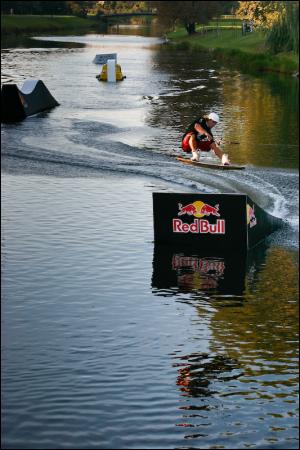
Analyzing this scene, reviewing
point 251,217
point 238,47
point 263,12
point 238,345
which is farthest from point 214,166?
point 238,47

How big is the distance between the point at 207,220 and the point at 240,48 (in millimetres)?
83215

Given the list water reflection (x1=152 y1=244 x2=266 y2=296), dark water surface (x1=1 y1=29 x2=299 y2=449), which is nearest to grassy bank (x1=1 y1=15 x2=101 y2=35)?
dark water surface (x1=1 y1=29 x2=299 y2=449)

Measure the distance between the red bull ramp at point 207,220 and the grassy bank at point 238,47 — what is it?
5318cm

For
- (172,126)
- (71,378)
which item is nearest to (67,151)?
(172,126)

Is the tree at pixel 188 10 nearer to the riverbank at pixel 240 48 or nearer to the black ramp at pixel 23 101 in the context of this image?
the riverbank at pixel 240 48

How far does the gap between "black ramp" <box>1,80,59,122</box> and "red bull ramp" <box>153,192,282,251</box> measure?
25737mm

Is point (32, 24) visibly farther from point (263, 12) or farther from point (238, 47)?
point (263, 12)

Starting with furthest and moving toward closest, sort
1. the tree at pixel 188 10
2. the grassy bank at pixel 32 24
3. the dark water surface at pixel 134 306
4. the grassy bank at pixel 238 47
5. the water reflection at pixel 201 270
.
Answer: the grassy bank at pixel 32 24 < the tree at pixel 188 10 < the grassy bank at pixel 238 47 < the water reflection at pixel 201 270 < the dark water surface at pixel 134 306

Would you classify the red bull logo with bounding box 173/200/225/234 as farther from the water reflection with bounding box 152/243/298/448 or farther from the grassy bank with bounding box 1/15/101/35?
the grassy bank with bounding box 1/15/101/35

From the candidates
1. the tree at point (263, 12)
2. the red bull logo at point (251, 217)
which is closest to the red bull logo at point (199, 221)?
the red bull logo at point (251, 217)

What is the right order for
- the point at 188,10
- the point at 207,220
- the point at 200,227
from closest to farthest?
the point at 207,220 → the point at 200,227 → the point at 188,10

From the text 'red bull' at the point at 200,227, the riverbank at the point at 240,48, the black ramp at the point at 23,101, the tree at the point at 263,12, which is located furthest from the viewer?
the riverbank at the point at 240,48

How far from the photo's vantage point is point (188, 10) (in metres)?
129

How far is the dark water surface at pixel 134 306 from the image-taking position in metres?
17.4
